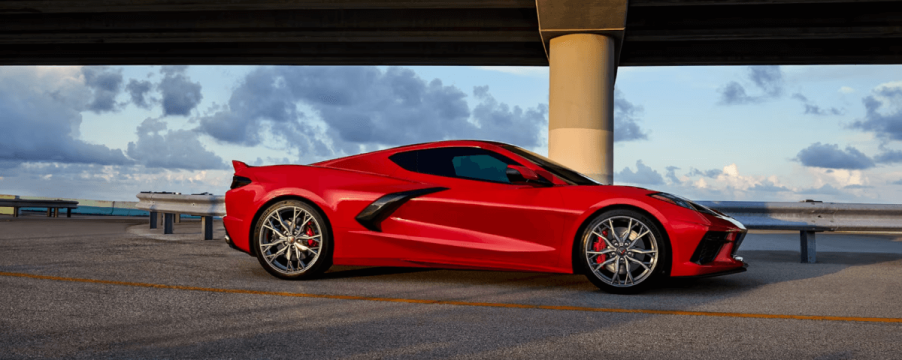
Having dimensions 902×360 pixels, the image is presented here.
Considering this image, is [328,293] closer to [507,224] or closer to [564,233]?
[507,224]

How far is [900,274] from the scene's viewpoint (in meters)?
6.96

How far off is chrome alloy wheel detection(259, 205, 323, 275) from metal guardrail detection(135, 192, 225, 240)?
4.18 meters

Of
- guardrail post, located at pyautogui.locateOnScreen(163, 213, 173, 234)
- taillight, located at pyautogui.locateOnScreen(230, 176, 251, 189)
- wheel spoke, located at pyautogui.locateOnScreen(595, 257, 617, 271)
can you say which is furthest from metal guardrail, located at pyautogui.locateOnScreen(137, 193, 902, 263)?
guardrail post, located at pyautogui.locateOnScreen(163, 213, 173, 234)

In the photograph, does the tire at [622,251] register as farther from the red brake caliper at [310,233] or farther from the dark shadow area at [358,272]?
the red brake caliper at [310,233]

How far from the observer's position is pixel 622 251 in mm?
5223

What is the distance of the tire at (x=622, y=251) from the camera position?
5.19 metres

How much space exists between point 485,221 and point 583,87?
26.1 feet

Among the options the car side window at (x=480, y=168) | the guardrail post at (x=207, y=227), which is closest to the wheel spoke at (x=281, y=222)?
the car side window at (x=480, y=168)

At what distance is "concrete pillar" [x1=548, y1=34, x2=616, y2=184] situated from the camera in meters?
12.6

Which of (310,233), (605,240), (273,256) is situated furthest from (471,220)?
(273,256)

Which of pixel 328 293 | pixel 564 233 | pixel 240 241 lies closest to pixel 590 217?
pixel 564 233

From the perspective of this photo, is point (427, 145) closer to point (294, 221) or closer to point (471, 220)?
point (471, 220)

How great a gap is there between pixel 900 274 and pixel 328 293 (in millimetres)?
5995

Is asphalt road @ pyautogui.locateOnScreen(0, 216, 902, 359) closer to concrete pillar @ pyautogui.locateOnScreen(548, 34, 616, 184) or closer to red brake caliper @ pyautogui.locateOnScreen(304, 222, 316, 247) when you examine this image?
red brake caliper @ pyautogui.locateOnScreen(304, 222, 316, 247)
